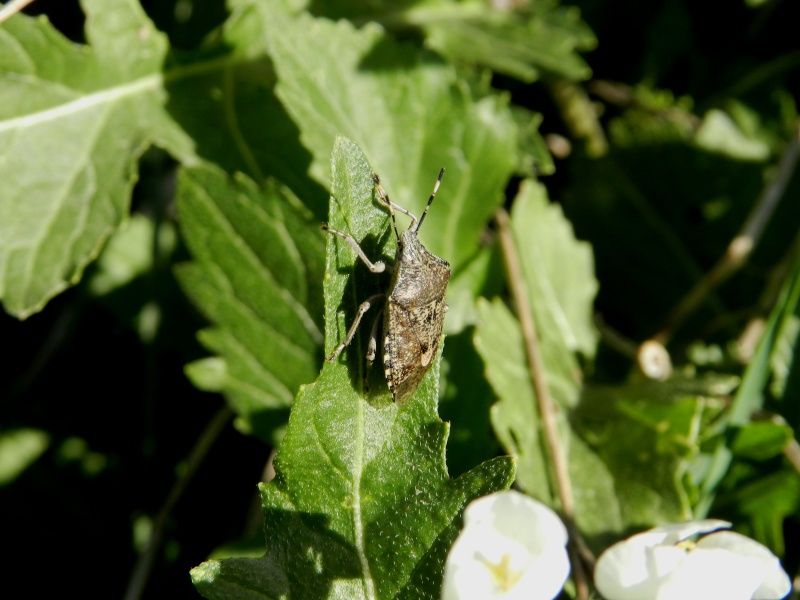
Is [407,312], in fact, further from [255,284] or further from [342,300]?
[255,284]

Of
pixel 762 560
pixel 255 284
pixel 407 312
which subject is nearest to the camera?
pixel 762 560

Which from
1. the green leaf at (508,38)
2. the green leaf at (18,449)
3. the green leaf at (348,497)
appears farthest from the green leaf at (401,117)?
the green leaf at (18,449)

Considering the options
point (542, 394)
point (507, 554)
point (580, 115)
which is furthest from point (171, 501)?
point (580, 115)

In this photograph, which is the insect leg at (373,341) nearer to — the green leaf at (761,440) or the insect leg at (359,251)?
the insect leg at (359,251)

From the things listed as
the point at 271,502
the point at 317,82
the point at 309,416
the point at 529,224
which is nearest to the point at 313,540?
the point at 271,502

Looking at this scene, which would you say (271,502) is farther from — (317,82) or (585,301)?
(585,301)
